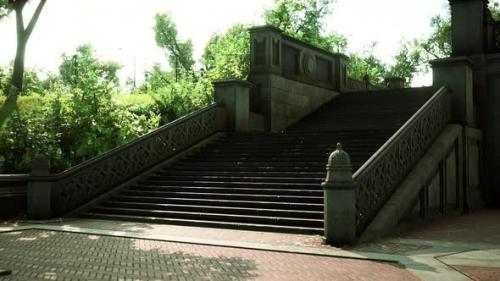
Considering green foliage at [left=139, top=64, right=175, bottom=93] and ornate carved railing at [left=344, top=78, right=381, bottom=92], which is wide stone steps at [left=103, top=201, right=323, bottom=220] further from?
ornate carved railing at [left=344, top=78, right=381, bottom=92]

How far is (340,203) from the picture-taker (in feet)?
32.0

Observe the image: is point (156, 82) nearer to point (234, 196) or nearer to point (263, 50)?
point (263, 50)

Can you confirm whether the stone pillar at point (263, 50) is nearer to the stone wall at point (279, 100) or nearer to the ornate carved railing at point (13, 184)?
the stone wall at point (279, 100)

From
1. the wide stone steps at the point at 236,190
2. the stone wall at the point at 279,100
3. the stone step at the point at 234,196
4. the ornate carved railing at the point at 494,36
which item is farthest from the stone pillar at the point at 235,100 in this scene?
the ornate carved railing at the point at 494,36

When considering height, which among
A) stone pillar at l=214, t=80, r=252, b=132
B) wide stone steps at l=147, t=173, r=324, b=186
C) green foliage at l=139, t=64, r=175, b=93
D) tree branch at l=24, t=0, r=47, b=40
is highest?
green foliage at l=139, t=64, r=175, b=93

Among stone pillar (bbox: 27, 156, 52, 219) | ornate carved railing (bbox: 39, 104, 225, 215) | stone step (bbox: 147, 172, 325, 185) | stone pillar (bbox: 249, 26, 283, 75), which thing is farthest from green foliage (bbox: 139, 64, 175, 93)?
stone pillar (bbox: 27, 156, 52, 219)

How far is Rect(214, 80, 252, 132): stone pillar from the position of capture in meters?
19.0

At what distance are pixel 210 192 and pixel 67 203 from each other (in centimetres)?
382

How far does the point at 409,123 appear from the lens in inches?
516

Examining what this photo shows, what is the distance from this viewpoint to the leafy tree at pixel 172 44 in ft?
231

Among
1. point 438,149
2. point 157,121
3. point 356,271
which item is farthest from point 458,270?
point 157,121

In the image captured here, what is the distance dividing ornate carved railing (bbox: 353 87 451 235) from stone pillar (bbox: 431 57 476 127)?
0.84 m

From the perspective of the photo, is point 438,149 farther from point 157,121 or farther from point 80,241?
point 157,121

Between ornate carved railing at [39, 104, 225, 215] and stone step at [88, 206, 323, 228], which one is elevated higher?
ornate carved railing at [39, 104, 225, 215]
